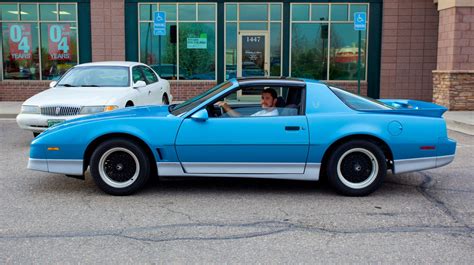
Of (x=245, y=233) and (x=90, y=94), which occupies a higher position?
(x=90, y=94)

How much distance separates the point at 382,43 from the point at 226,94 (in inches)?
520

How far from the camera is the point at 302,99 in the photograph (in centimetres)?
595

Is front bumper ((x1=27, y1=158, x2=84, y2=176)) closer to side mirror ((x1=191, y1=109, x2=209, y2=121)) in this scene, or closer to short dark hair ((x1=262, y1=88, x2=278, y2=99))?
side mirror ((x1=191, y1=109, x2=209, y2=121))

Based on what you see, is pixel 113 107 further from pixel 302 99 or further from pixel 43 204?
pixel 302 99

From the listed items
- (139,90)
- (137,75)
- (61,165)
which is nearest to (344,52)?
(137,75)

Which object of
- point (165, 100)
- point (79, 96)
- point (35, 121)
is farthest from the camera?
point (165, 100)

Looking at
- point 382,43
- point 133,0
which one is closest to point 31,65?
point 133,0

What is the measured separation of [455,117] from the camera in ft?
44.0

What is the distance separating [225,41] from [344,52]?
425 centimetres

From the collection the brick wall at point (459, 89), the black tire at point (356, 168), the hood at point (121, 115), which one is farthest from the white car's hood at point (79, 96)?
the brick wall at point (459, 89)

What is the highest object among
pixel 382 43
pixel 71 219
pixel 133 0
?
pixel 133 0

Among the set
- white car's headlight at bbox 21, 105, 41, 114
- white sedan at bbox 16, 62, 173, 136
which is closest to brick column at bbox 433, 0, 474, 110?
white sedan at bbox 16, 62, 173, 136

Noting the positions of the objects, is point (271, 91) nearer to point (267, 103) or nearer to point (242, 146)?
point (267, 103)

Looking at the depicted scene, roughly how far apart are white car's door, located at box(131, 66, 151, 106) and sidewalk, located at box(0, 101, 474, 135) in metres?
5.39
